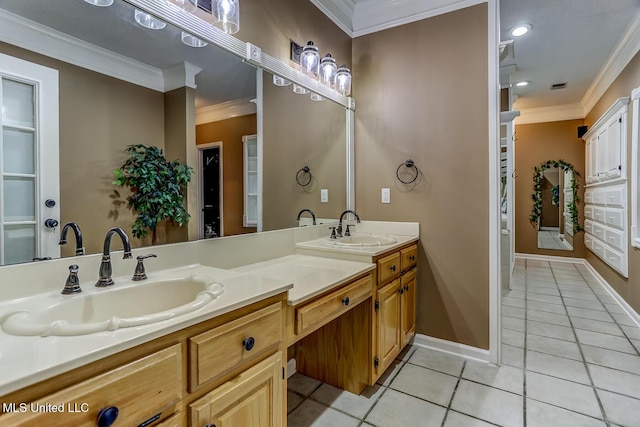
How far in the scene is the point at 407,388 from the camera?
1881 millimetres

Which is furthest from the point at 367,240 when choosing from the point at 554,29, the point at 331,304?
the point at 554,29

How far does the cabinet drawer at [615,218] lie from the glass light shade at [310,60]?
3.45 m

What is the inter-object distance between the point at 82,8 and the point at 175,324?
3.68 feet

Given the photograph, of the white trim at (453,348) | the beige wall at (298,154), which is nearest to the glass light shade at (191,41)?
the beige wall at (298,154)

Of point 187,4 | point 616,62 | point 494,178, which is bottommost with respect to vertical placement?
point 494,178

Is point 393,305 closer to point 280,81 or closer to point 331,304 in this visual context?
point 331,304

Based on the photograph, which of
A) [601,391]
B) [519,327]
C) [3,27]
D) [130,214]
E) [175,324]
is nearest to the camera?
[175,324]

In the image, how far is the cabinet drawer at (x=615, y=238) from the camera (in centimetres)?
330

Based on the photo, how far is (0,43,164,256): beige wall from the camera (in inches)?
41.6

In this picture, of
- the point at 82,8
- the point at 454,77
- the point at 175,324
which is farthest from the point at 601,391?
the point at 82,8

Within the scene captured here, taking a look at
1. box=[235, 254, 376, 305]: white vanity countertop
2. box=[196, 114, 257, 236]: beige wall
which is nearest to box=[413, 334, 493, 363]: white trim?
box=[235, 254, 376, 305]: white vanity countertop

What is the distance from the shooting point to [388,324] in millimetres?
1903

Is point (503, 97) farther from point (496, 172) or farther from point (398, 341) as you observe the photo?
point (398, 341)

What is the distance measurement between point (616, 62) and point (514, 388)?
3744mm
